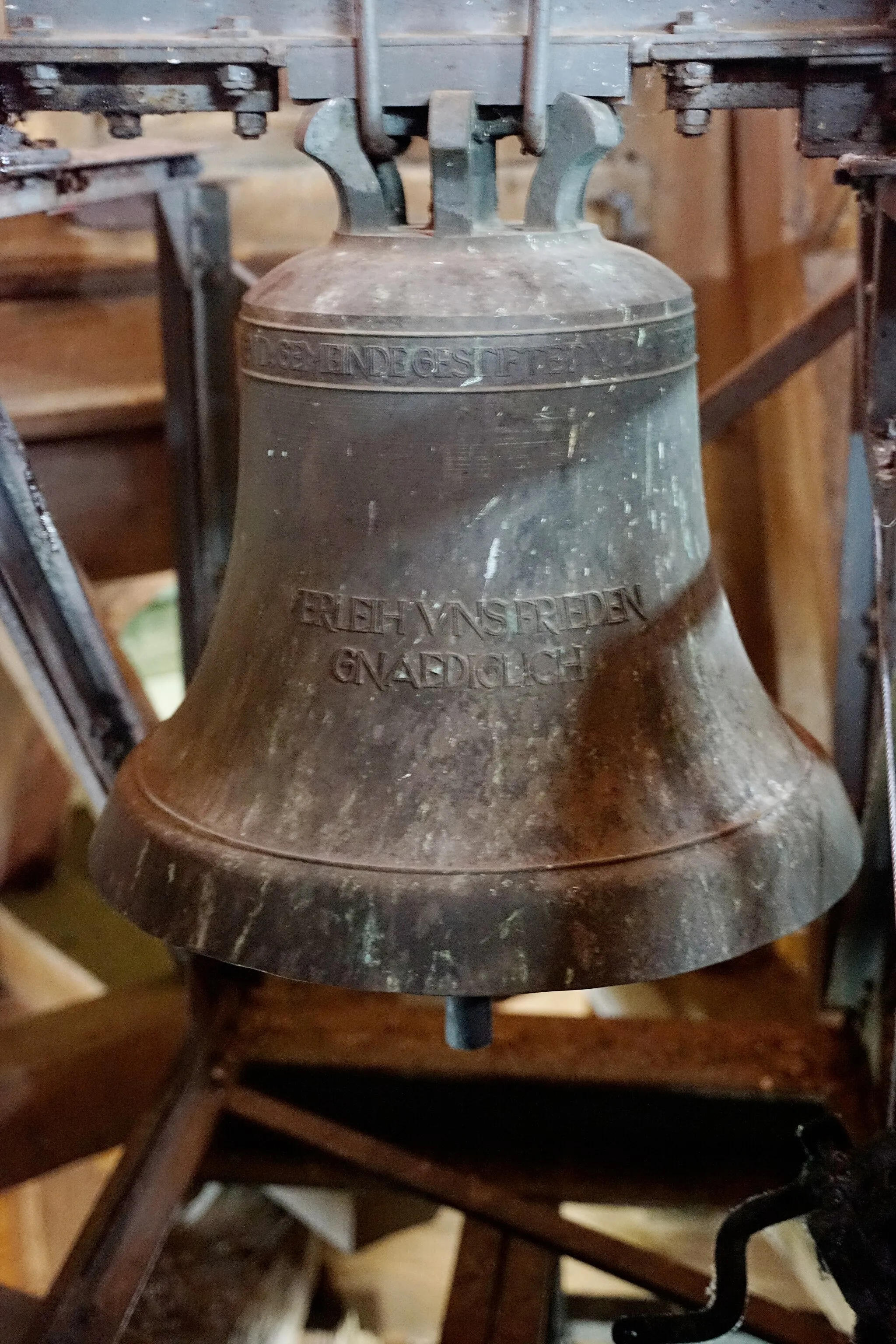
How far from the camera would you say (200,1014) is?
1742mm

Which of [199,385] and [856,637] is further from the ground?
[199,385]

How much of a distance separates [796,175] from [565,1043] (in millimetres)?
1427

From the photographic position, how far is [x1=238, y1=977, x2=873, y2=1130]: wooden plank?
5.44 feet

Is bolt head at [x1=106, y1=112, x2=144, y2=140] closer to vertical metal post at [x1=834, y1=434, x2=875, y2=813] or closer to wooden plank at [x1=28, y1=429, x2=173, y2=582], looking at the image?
vertical metal post at [x1=834, y1=434, x2=875, y2=813]

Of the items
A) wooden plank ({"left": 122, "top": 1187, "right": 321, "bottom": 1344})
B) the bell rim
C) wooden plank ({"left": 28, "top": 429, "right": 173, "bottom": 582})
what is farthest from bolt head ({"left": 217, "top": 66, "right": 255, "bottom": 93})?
wooden plank ({"left": 122, "top": 1187, "right": 321, "bottom": 1344})

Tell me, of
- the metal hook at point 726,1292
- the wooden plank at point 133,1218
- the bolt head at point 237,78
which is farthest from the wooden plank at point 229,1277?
the bolt head at point 237,78

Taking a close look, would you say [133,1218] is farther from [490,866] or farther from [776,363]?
[776,363]

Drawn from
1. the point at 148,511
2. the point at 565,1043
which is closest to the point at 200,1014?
the point at 565,1043

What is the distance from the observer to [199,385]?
1772 millimetres

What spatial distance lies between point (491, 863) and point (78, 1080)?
1412 mm

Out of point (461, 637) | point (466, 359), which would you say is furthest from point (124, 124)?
point (461, 637)

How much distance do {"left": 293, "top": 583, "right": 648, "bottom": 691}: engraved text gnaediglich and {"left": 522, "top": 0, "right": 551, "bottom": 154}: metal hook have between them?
289 millimetres

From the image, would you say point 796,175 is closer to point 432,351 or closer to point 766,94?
point 766,94

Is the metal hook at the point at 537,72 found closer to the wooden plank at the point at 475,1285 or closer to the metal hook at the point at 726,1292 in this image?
the metal hook at the point at 726,1292
